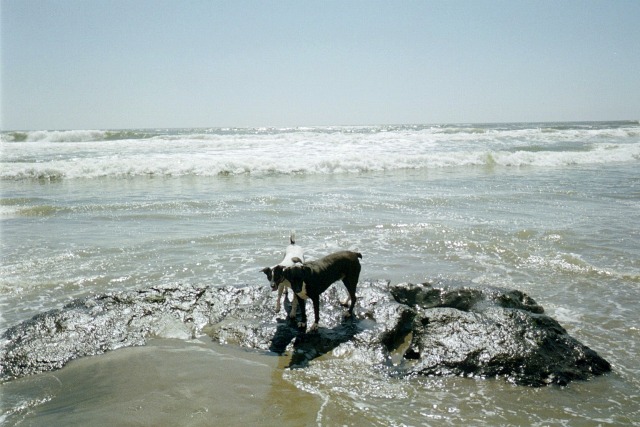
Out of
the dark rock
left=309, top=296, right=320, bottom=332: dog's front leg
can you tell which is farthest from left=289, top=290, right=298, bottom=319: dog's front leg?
the dark rock

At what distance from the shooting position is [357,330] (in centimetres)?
509

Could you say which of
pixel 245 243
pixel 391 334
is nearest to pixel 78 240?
pixel 245 243

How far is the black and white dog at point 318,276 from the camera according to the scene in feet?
15.5

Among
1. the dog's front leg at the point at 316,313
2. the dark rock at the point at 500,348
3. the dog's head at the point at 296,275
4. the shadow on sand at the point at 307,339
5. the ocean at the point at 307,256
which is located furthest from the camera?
the dog's front leg at the point at 316,313

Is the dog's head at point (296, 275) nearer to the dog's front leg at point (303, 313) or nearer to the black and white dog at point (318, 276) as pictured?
the black and white dog at point (318, 276)

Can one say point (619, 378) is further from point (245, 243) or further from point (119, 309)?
point (245, 243)

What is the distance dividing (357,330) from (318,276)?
0.79 metres

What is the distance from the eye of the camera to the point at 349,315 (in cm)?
540

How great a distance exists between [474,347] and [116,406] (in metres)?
3.38

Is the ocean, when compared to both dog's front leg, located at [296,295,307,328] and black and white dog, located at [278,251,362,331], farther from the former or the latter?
black and white dog, located at [278,251,362,331]

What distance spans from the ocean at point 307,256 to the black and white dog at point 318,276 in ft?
2.22

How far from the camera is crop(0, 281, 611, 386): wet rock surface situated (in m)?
4.45

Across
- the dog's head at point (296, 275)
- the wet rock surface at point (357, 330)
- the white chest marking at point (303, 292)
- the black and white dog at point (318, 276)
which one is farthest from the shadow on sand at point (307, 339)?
the dog's head at point (296, 275)

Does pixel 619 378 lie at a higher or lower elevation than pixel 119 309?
lower
